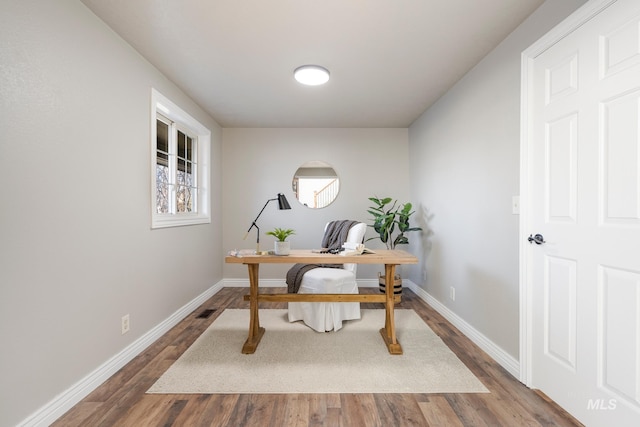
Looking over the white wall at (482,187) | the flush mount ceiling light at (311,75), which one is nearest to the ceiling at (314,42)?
the flush mount ceiling light at (311,75)

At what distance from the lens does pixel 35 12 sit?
1407 mm

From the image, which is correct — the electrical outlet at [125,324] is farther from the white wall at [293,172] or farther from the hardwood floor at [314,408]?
the white wall at [293,172]

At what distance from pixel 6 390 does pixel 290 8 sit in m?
2.45

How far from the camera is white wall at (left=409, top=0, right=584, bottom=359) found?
1918mm

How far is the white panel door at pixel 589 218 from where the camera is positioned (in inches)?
48.7

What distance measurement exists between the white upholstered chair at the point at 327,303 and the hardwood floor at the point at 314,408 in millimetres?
931

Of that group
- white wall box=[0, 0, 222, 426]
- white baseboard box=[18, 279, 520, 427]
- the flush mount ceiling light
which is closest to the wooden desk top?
white wall box=[0, 0, 222, 426]

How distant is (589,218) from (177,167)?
3.44 m

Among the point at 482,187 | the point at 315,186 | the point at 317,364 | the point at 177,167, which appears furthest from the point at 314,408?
the point at 315,186

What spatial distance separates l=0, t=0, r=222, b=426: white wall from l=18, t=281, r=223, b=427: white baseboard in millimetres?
40

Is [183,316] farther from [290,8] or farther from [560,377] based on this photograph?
[560,377]

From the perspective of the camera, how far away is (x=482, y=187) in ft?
7.53

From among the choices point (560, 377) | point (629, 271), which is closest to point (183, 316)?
point (560, 377)

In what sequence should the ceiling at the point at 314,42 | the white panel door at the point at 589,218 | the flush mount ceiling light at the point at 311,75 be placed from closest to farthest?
the white panel door at the point at 589,218 → the ceiling at the point at 314,42 → the flush mount ceiling light at the point at 311,75
